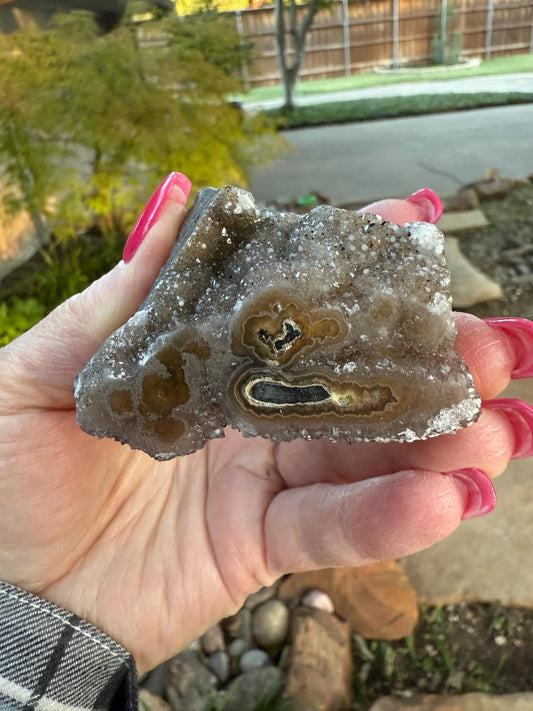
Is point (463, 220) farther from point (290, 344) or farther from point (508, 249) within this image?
point (290, 344)

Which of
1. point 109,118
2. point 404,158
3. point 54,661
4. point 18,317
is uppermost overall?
point 109,118

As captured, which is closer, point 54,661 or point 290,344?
point 290,344

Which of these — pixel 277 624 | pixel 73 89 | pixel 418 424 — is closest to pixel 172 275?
pixel 418 424

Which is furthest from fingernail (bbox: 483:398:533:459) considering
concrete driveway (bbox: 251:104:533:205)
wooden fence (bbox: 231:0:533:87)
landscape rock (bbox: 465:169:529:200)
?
wooden fence (bbox: 231:0:533:87)

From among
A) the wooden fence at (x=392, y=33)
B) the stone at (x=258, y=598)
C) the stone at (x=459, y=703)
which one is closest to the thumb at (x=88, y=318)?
the stone at (x=258, y=598)

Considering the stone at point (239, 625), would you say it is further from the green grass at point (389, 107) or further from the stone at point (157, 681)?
the green grass at point (389, 107)

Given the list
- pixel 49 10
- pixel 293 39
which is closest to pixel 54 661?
pixel 49 10

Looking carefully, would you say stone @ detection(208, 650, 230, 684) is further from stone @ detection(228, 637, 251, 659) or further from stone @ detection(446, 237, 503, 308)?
stone @ detection(446, 237, 503, 308)
